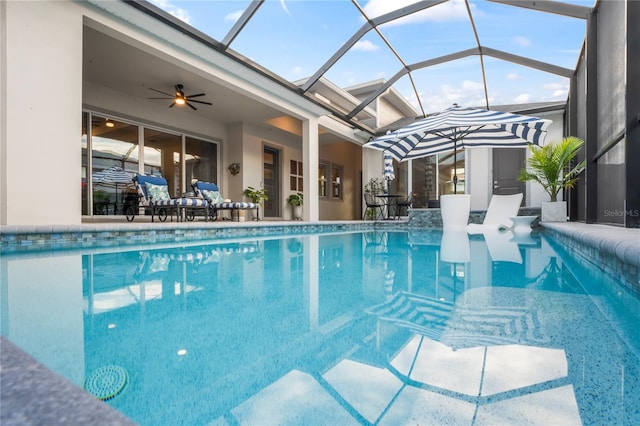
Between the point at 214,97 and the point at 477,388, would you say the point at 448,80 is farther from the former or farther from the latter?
the point at 477,388

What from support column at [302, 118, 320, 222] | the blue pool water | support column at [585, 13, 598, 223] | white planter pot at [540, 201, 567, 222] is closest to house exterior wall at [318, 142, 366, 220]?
support column at [302, 118, 320, 222]

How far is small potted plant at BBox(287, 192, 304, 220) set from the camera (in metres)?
10.5

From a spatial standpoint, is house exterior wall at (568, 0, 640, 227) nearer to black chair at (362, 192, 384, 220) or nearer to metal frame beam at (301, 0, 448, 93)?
metal frame beam at (301, 0, 448, 93)

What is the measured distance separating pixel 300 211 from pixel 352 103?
11.8 ft

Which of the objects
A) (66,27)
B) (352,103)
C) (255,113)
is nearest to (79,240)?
(66,27)

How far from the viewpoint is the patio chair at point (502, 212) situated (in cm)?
656

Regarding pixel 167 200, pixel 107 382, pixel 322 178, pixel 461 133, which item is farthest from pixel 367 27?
pixel 107 382

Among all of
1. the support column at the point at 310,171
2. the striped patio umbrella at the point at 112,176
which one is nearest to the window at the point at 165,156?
the striped patio umbrella at the point at 112,176

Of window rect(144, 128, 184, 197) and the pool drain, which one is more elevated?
window rect(144, 128, 184, 197)

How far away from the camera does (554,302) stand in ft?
5.11

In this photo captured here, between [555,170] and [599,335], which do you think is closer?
[599,335]

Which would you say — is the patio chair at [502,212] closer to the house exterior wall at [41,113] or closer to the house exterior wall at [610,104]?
the house exterior wall at [610,104]

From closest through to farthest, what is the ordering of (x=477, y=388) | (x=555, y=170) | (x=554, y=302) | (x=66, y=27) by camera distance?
1. (x=477, y=388)
2. (x=554, y=302)
3. (x=66, y=27)
4. (x=555, y=170)

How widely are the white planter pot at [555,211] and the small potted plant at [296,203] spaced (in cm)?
643
